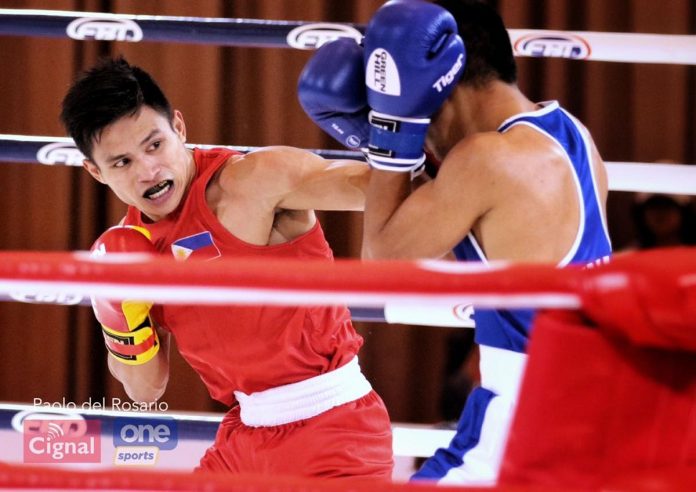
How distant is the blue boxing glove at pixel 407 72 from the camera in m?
1.68

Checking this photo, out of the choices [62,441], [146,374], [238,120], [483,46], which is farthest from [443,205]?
[238,120]

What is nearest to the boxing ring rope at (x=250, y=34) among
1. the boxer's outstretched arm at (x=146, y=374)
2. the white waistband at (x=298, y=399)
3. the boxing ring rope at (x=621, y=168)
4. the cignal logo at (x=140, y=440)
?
the boxing ring rope at (x=621, y=168)

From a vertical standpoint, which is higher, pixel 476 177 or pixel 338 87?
pixel 338 87

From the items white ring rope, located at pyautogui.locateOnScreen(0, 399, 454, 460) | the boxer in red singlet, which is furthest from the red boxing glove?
white ring rope, located at pyautogui.locateOnScreen(0, 399, 454, 460)

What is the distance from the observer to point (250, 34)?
2.43 m

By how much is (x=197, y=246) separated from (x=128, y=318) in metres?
0.22

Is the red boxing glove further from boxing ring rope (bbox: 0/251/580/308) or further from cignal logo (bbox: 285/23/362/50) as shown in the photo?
boxing ring rope (bbox: 0/251/580/308)

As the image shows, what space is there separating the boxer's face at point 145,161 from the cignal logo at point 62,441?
0.79 metres

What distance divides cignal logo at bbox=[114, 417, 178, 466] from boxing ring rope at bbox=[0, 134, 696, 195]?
2.26 feet

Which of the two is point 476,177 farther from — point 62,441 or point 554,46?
point 62,441

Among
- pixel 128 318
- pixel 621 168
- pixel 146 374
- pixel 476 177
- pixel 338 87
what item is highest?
pixel 338 87

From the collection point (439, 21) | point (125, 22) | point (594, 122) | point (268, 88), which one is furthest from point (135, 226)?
point (594, 122)

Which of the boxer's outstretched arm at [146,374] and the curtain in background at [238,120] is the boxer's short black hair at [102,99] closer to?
the boxer's outstretched arm at [146,374]

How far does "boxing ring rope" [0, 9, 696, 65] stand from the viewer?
7.93 feet
